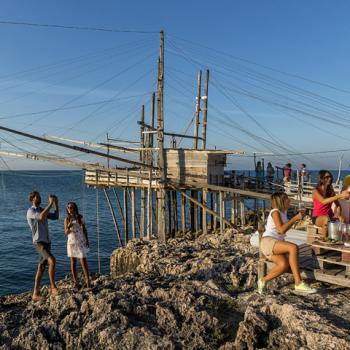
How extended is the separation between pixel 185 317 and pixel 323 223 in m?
3.64

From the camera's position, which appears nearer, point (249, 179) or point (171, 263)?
point (171, 263)

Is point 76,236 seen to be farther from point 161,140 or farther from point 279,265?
point 161,140

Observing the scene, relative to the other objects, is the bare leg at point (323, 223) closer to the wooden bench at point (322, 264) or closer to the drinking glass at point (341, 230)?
the wooden bench at point (322, 264)

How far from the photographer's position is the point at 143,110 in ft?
102

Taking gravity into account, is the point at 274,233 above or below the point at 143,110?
below

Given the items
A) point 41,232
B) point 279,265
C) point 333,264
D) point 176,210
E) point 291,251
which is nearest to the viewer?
point 291,251

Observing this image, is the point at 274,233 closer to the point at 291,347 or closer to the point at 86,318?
the point at 291,347

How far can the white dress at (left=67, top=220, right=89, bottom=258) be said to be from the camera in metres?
8.72

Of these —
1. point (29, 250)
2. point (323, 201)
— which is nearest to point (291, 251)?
point (323, 201)

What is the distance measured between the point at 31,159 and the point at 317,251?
37.0 feet

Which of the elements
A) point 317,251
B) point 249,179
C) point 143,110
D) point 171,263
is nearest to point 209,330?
point 317,251

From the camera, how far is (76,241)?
877 centimetres

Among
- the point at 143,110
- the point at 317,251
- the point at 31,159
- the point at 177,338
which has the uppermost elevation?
the point at 143,110

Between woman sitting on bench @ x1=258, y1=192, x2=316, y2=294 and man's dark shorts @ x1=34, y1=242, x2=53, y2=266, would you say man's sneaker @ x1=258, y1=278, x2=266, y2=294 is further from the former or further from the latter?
man's dark shorts @ x1=34, y1=242, x2=53, y2=266
